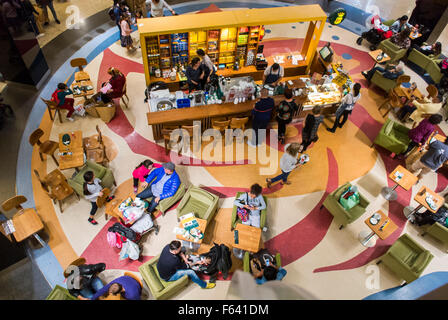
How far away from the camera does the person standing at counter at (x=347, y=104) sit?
27.4 feet

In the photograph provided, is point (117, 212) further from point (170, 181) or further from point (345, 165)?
point (345, 165)

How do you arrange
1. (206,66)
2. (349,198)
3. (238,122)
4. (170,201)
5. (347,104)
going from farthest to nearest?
1. (206,66)
2. (347,104)
3. (238,122)
4. (170,201)
5. (349,198)

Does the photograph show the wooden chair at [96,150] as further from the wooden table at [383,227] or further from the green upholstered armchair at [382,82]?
the green upholstered armchair at [382,82]

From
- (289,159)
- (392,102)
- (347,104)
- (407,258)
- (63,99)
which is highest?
(347,104)

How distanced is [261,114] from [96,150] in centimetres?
455

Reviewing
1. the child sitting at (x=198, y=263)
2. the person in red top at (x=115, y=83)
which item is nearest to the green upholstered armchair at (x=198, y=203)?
the child sitting at (x=198, y=263)

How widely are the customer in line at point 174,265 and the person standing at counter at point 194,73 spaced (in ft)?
16.8

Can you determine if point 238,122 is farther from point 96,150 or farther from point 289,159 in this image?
point 96,150

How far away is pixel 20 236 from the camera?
252 inches

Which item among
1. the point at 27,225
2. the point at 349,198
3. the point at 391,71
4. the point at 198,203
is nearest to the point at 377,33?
the point at 391,71

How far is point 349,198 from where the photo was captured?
275 inches

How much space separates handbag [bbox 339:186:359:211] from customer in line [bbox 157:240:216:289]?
11.8 ft

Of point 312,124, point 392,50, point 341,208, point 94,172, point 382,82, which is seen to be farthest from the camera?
point 392,50

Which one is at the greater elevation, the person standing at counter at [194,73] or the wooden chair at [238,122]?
the person standing at counter at [194,73]
